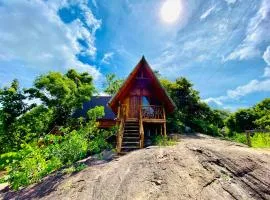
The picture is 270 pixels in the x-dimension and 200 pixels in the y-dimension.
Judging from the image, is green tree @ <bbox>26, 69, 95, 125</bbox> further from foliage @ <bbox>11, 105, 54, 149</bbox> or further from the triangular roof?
the triangular roof

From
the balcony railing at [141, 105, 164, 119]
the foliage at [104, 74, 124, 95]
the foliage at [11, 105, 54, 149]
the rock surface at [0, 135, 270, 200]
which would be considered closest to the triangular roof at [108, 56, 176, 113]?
the balcony railing at [141, 105, 164, 119]

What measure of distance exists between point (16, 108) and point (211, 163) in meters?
17.5

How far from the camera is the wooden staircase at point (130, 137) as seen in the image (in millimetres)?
13164

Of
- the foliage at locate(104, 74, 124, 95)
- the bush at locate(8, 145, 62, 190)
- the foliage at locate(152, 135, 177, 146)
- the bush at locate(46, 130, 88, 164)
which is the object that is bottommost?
the bush at locate(8, 145, 62, 190)

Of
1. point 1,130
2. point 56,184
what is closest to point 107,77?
point 1,130

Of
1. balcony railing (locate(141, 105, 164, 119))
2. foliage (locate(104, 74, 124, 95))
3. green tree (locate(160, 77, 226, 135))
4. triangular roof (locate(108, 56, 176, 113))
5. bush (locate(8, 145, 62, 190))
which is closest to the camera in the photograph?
bush (locate(8, 145, 62, 190))

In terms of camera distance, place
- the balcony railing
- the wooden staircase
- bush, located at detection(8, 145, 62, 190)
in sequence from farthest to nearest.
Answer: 1. the balcony railing
2. the wooden staircase
3. bush, located at detection(8, 145, 62, 190)

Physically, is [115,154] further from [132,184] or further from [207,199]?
[207,199]

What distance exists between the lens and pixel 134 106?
18766 millimetres

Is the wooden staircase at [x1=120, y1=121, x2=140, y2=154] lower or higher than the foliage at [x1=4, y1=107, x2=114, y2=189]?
higher

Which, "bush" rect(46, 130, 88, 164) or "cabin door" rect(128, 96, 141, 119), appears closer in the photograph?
"bush" rect(46, 130, 88, 164)

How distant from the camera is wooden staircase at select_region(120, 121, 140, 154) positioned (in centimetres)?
1316

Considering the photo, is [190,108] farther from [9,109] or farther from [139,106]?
[9,109]

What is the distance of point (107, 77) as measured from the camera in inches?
1649
